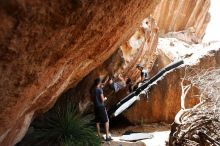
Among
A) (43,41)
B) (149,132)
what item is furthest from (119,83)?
(43,41)

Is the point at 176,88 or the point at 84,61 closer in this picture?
the point at 84,61

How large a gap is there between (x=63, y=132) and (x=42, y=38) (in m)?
5.23

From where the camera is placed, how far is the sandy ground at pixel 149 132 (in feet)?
33.5

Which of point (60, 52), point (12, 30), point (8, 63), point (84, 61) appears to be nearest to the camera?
point (12, 30)

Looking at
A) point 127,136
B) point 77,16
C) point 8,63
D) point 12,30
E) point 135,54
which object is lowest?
point 127,136

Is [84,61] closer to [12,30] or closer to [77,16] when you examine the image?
[77,16]

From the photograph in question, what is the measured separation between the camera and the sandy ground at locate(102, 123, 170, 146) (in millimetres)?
10216

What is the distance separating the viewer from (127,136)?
11.3 m

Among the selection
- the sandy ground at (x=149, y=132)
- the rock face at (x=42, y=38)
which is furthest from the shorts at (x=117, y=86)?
the rock face at (x=42, y=38)

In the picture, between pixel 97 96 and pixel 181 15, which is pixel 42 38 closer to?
pixel 97 96

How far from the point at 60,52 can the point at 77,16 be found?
92cm

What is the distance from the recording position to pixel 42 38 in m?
5.12

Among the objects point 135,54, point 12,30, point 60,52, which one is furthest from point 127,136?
point 12,30

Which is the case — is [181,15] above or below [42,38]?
above
